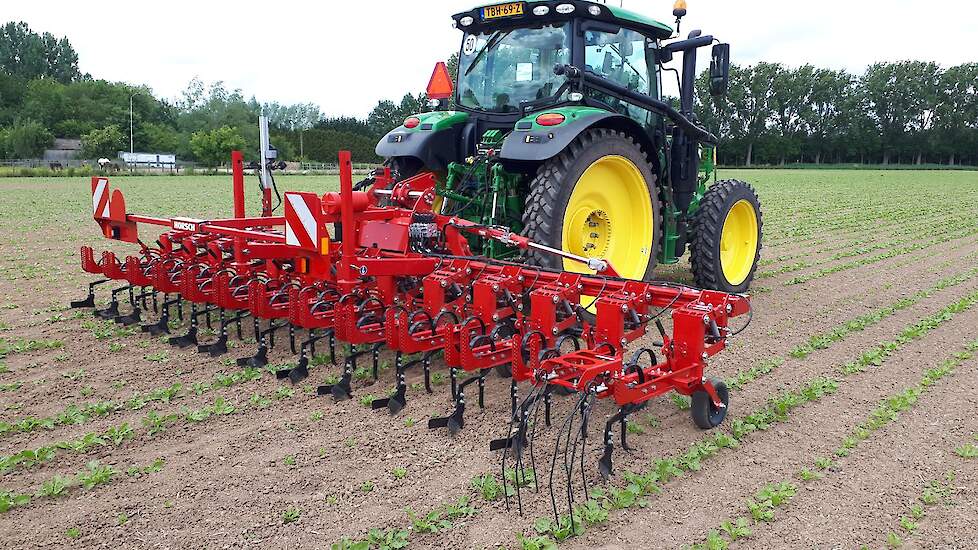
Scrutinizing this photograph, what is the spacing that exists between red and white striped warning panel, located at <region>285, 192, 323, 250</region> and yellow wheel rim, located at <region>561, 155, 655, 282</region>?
165 centimetres

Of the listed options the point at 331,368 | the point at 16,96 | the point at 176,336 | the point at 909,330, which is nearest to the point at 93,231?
the point at 176,336

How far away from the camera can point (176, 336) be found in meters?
5.25

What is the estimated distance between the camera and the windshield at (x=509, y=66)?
A: 562cm

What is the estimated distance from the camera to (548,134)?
4.84m

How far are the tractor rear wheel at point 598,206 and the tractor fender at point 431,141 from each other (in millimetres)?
1248

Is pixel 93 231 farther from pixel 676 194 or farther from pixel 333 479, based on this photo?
pixel 333 479

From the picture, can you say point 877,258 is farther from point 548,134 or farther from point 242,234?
point 242,234

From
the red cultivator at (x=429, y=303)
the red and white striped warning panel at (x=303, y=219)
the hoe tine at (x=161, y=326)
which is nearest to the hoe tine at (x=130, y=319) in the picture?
the red cultivator at (x=429, y=303)

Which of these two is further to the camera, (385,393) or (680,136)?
(680,136)

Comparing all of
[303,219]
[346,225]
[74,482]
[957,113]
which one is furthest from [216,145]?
[957,113]

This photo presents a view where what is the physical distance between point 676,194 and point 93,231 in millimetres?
9687

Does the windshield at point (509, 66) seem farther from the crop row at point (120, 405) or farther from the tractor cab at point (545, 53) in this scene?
the crop row at point (120, 405)

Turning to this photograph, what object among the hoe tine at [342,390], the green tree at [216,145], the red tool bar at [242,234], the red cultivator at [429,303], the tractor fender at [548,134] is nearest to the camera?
the red cultivator at [429,303]

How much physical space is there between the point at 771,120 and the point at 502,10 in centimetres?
6428
